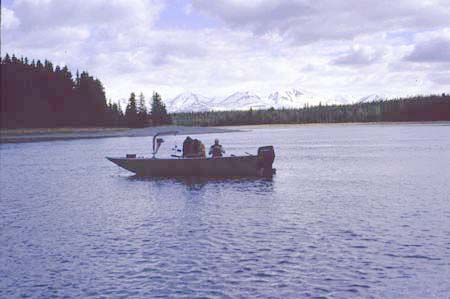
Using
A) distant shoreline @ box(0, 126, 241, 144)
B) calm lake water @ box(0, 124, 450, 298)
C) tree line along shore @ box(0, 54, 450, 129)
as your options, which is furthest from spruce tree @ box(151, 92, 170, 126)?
calm lake water @ box(0, 124, 450, 298)

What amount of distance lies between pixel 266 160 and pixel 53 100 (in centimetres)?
10973

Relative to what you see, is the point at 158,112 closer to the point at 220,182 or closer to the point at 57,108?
the point at 57,108

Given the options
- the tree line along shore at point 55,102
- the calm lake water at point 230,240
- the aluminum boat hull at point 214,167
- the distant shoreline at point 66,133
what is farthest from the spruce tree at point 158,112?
the calm lake water at point 230,240

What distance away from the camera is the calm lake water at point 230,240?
42.5ft

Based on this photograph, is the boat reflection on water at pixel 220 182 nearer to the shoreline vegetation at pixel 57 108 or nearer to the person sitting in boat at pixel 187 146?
the person sitting in boat at pixel 187 146

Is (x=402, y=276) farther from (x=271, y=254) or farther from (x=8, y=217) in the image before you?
(x=8, y=217)

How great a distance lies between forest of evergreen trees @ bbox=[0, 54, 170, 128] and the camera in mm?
123438

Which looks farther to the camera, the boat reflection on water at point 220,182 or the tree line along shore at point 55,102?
the tree line along shore at point 55,102

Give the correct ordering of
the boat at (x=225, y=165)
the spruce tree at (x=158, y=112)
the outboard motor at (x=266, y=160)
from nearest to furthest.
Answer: the boat at (x=225, y=165) < the outboard motor at (x=266, y=160) < the spruce tree at (x=158, y=112)

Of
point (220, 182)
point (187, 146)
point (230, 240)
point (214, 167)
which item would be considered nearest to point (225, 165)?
point (214, 167)

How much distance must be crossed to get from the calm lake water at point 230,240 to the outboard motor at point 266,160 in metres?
3.55

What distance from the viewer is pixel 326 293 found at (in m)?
12.2

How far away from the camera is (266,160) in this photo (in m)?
36.5

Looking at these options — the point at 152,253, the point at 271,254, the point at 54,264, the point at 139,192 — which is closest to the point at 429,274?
the point at 271,254
